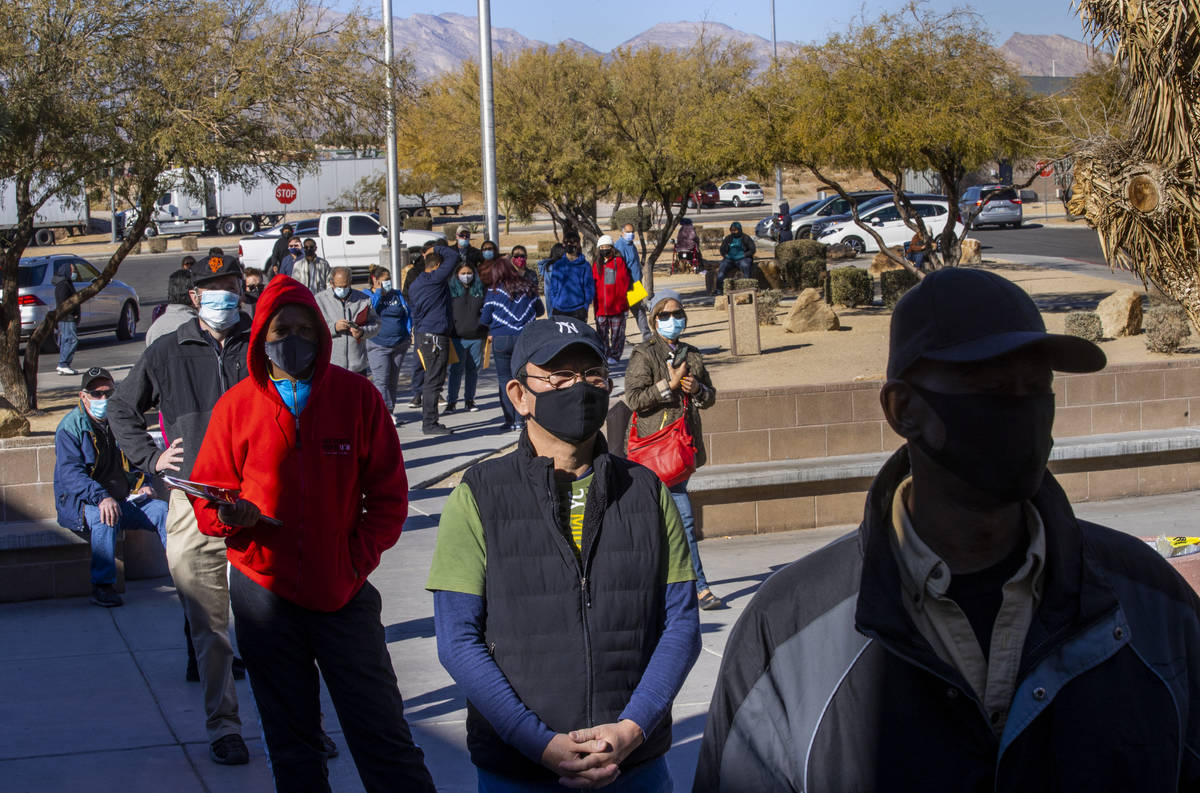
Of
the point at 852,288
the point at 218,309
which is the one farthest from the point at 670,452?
the point at 852,288

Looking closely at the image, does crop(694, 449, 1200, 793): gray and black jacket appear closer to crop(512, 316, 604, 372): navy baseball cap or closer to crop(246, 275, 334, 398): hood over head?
crop(512, 316, 604, 372): navy baseball cap

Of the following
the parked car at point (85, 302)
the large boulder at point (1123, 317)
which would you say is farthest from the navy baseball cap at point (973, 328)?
the parked car at point (85, 302)

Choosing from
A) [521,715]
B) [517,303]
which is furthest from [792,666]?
[517,303]

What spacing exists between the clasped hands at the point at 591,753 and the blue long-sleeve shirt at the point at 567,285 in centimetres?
1173

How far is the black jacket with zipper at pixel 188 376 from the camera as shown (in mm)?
5098

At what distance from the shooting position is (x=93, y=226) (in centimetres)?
6134

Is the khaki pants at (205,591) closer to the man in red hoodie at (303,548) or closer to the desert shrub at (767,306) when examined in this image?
the man in red hoodie at (303,548)

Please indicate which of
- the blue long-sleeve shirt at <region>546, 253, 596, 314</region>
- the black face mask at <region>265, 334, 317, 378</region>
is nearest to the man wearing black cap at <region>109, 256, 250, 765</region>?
the black face mask at <region>265, 334, 317, 378</region>

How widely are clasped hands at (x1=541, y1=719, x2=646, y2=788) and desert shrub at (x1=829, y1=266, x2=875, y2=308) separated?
22687 mm

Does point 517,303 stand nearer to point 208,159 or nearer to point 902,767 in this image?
point 208,159

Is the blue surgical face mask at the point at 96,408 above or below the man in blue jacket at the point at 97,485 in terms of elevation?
above

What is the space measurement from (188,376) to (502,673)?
2572 mm

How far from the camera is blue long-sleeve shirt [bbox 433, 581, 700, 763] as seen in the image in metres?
3.06

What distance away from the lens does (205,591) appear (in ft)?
16.4
